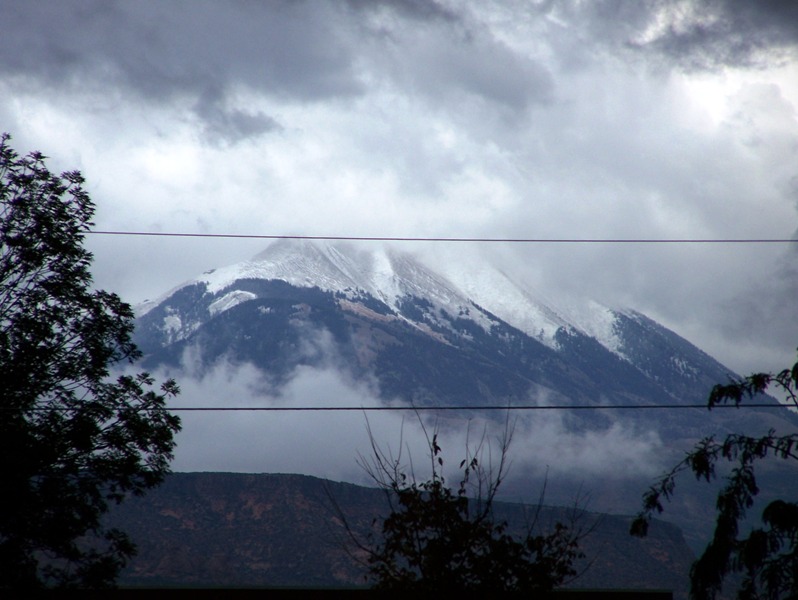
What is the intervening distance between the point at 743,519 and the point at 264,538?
172955mm

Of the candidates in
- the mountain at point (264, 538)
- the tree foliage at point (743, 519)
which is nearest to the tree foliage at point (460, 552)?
the tree foliage at point (743, 519)

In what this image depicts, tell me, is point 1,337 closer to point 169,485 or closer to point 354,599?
point 354,599

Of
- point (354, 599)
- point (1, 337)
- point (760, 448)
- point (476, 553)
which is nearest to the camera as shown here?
point (476, 553)

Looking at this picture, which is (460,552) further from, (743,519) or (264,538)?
(264,538)

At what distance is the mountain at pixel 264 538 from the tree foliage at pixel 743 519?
146368 millimetres

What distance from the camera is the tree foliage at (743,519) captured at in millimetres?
20922

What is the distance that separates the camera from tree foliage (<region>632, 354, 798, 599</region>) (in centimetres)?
2092

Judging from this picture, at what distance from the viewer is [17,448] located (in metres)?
22.0

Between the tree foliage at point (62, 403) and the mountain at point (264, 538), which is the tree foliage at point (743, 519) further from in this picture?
the mountain at point (264, 538)

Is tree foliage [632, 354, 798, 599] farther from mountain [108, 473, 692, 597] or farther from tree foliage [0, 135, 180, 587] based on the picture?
mountain [108, 473, 692, 597]

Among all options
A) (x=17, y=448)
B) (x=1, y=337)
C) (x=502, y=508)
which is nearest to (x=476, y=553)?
(x=17, y=448)

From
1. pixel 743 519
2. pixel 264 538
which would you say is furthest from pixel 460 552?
pixel 264 538

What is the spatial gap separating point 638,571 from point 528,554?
608 feet

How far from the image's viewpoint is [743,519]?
21.6m
